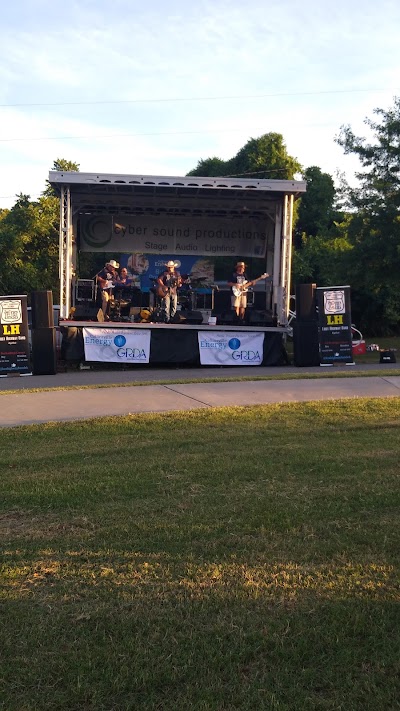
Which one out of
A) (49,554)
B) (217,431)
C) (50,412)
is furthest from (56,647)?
(50,412)

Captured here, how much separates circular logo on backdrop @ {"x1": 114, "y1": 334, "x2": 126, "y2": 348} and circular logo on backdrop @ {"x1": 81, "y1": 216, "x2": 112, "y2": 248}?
4.93 metres

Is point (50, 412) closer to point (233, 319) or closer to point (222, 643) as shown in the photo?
point (222, 643)

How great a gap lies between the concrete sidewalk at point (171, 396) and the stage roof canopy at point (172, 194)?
22.7 ft

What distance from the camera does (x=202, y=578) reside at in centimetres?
314

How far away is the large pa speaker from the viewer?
14.5m

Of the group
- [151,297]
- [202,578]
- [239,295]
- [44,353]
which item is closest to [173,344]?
[239,295]

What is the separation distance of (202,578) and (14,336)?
11.7 m

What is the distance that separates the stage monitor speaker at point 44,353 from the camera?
13805 mm

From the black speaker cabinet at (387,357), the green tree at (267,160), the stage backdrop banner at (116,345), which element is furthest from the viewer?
the green tree at (267,160)

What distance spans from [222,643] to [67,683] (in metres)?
0.64

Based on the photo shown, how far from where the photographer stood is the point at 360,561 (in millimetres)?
3303

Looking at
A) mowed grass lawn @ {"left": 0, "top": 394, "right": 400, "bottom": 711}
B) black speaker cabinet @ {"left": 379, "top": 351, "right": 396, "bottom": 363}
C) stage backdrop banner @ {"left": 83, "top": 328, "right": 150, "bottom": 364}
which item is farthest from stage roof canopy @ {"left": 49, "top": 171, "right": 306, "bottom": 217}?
mowed grass lawn @ {"left": 0, "top": 394, "right": 400, "bottom": 711}

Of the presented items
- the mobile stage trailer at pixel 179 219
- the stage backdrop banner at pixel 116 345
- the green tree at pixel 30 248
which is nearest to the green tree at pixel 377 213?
the mobile stage trailer at pixel 179 219

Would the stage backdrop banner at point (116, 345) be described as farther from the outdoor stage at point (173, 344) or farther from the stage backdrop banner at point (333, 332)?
the stage backdrop banner at point (333, 332)
